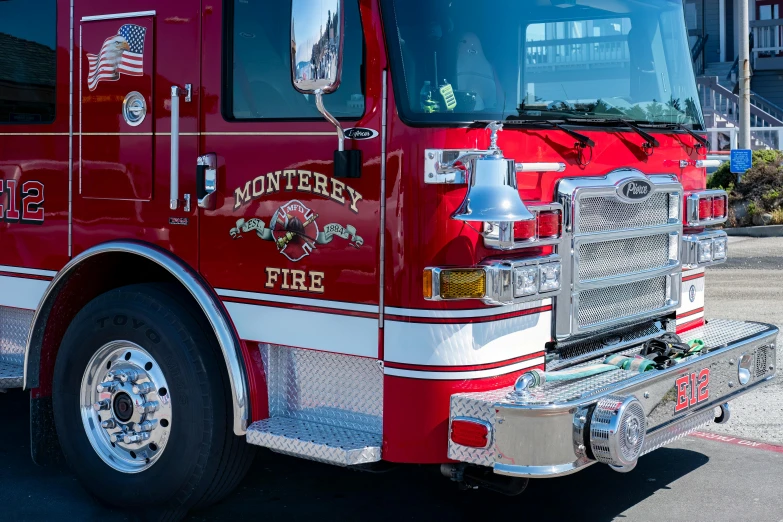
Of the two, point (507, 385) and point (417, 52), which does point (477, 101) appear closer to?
point (417, 52)

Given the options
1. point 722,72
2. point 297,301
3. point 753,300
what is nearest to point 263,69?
point 297,301

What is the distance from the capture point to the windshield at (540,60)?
154 inches

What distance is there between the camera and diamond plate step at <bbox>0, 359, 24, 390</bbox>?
5.22m

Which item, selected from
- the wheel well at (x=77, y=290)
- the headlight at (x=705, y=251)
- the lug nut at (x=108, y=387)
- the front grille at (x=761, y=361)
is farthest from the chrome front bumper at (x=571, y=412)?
the wheel well at (x=77, y=290)

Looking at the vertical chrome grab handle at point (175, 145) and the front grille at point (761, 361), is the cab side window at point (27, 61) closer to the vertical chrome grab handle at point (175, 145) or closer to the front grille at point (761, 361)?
the vertical chrome grab handle at point (175, 145)

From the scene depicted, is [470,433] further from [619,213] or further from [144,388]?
[144,388]

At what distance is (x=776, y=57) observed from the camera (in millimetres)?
28953

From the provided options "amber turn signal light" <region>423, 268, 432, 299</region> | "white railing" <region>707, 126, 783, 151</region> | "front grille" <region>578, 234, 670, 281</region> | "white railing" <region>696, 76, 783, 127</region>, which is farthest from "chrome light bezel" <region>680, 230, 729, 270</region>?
"white railing" <region>696, 76, 783, 127</region>

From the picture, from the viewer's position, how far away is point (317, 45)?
3.66 metres

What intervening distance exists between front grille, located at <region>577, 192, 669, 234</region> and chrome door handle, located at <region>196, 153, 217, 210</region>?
1539 mm

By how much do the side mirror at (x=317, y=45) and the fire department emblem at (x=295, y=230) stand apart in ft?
2.06

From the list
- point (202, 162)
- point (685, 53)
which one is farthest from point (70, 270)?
point (685, 53)

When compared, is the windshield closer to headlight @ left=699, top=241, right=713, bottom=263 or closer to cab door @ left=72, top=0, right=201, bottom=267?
headlight @ left=699, top=241, right=713, bottom=263

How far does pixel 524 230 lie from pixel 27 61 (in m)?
2.79
